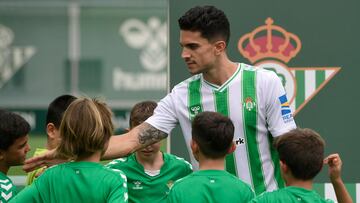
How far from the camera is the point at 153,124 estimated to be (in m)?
5.91

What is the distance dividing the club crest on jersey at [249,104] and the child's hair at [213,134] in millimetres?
383

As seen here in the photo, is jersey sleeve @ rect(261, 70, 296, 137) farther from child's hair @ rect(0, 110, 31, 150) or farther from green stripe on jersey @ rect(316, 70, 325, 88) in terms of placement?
child's hair @ rect(0, 110, 31, 150)

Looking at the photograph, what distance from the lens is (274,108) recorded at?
565 centimetres

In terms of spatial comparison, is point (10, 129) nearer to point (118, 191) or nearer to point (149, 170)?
point (118, 191)

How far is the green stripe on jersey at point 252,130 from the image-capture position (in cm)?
566

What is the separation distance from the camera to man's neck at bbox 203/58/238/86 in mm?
5746

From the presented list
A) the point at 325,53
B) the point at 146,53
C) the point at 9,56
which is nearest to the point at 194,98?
the point at 325,53

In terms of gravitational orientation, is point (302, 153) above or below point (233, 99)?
below

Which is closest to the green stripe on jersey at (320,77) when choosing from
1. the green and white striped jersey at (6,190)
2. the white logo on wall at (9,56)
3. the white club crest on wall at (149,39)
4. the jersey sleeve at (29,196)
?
the green and white striped jersey at (6,190)

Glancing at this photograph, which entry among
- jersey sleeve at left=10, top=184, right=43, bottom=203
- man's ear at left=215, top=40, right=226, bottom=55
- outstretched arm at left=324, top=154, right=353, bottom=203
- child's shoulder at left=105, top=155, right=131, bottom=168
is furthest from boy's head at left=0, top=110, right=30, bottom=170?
outstretched arm at left=324, top=154, right=353, bottom=203

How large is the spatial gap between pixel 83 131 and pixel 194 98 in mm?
807

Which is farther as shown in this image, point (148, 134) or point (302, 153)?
point (148, 134)

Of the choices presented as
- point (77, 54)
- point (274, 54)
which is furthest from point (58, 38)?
point (274, 54)

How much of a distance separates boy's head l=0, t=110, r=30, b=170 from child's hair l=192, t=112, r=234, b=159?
3.12 ft
